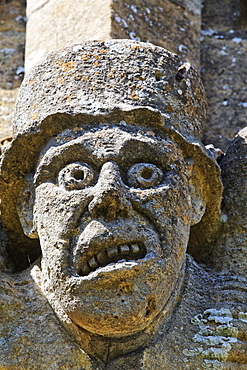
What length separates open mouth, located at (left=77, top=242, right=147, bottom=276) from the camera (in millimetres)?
3254

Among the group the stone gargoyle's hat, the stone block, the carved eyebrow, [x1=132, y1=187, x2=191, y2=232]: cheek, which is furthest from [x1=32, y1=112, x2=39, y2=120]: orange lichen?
the stone block

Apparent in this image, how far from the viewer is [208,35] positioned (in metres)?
4.85

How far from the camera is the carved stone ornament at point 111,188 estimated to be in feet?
10.7

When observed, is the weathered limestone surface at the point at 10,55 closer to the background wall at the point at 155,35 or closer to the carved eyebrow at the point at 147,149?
the background wall at the point at 155,35

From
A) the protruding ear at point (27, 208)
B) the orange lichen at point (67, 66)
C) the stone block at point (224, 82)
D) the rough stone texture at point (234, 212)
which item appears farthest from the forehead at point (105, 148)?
the stone block at point (224, 82)

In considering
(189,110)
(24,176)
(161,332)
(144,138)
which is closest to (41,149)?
(24,176)

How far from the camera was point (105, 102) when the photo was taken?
137 inches

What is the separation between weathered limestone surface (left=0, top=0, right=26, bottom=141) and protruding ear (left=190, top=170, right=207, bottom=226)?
117 centimetres

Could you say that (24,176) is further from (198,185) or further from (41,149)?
(198,185)

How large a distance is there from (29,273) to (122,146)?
0.68 metres

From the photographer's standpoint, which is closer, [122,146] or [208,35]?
[122,146]

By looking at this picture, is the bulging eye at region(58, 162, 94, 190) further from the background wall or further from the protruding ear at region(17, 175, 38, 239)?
the background wall

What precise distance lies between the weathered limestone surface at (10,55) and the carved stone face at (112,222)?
3.38ft

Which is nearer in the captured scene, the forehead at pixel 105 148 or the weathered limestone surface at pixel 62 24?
the forehead at pixel 105 148
